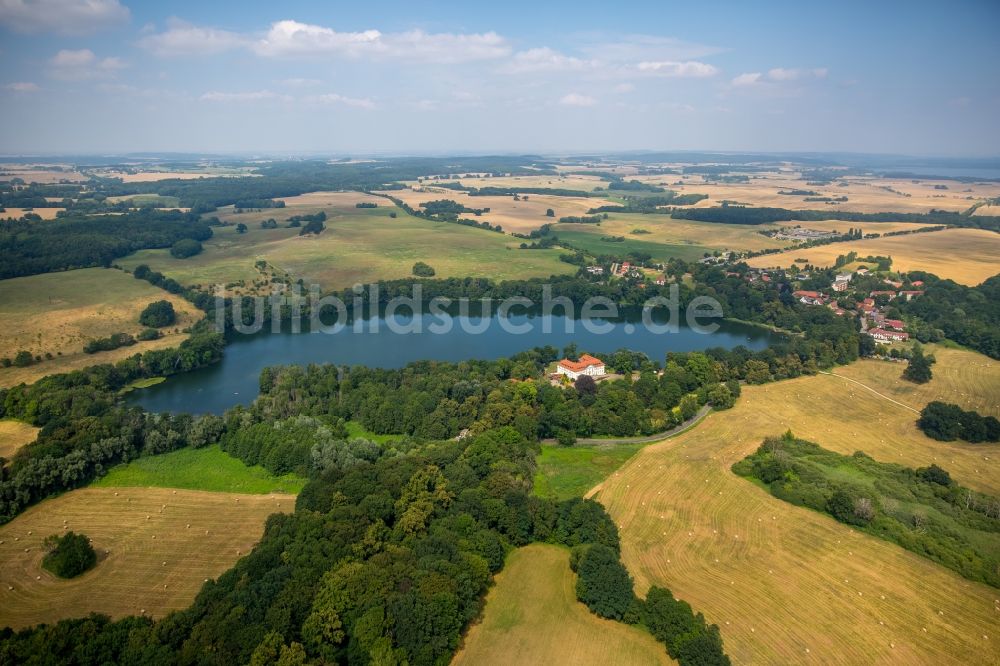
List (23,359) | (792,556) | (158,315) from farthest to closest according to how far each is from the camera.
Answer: (158,315)
(23,359)
(792,556)

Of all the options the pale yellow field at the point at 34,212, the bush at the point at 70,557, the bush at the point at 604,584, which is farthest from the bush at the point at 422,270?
the pale yellow field at the point at 34,212

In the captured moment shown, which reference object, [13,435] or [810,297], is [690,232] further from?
[13,435]

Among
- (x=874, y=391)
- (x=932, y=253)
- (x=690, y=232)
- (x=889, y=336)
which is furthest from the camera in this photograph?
(x=690, y=232)

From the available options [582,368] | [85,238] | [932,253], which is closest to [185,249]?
[85,238]

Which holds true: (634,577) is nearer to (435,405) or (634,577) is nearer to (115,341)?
(435,405)

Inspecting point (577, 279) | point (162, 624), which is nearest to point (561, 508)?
point (162, 624)

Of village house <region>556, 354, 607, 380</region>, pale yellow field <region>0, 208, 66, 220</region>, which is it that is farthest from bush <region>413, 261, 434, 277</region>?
pale yellow field <region>0, 208, 66, 220</region>

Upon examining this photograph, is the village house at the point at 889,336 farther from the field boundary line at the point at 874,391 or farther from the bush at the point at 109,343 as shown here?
the bush at the point at 109,343
